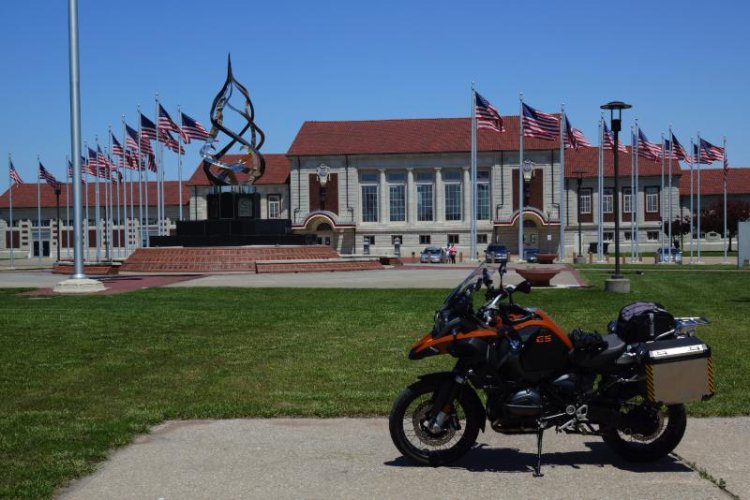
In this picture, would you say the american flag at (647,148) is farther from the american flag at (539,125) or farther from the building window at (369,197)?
the building window at (369,197)

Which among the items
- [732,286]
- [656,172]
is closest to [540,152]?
[656,172]

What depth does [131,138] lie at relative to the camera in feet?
182

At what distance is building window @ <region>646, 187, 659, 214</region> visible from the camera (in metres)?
95.9

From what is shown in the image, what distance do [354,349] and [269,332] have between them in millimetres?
2969

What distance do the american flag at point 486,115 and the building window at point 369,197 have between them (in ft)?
156

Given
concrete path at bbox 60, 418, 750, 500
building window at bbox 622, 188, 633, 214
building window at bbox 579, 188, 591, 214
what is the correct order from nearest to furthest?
concrete path at bbox 60, 418, 750, 500 < building window at bbox 622, 188, 633, 214 < building window at bbox 579, 188, 591, 214

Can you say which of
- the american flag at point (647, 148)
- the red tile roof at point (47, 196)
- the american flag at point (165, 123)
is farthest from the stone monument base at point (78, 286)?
the red tile roof at point (47, 196)

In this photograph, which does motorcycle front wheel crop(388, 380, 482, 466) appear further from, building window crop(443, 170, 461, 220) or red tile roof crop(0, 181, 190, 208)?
red tile roof crop(0, 181, 190, 208)

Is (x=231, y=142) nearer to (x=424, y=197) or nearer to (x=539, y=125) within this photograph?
(x=539, y=125)

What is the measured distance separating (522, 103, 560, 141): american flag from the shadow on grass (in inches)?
1614

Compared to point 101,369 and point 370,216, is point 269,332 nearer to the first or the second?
point 101,369

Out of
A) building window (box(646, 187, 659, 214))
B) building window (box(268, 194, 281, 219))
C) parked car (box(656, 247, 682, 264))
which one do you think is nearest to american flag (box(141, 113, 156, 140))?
parked car (box(656, 247, 682, 264))

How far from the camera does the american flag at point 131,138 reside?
55406 mm

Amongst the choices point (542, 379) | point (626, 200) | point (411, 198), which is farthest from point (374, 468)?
point (626, 200)
